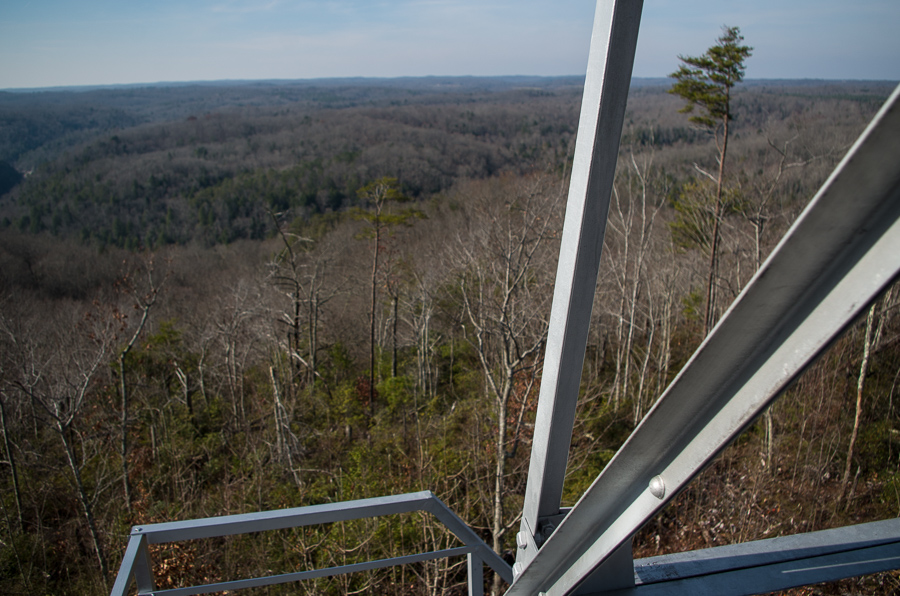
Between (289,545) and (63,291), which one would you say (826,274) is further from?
(63,291)

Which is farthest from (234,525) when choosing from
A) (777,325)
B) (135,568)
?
(777,325)

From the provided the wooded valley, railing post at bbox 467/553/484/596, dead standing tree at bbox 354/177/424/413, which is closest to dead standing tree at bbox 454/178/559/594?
the wooded valley

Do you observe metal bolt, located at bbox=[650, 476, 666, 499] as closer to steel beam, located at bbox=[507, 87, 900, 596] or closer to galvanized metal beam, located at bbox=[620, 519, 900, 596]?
steel beam, located at bbox=[507, 87, 900, 596]

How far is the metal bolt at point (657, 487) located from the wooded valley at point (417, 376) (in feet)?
2.36

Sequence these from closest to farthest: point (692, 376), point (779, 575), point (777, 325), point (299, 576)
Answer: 1. point (777, 325)
2. point (692, 376)
3. point (779, 575)
4. point (299, 576)

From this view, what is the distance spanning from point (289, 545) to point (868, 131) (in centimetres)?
1335

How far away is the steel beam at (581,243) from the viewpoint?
0.99 metres

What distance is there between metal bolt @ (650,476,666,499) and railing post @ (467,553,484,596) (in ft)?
5.06

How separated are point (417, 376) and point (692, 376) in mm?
25580

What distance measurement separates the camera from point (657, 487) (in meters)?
0.94

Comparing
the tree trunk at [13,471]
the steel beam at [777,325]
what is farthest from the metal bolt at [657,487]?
the tree trunk at [13,471]

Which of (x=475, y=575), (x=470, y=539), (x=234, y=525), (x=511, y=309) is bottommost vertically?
(x=511, y=309)

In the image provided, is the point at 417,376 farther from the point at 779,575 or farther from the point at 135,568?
the point at 779,575

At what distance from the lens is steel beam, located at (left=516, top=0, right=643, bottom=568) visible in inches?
39.0
